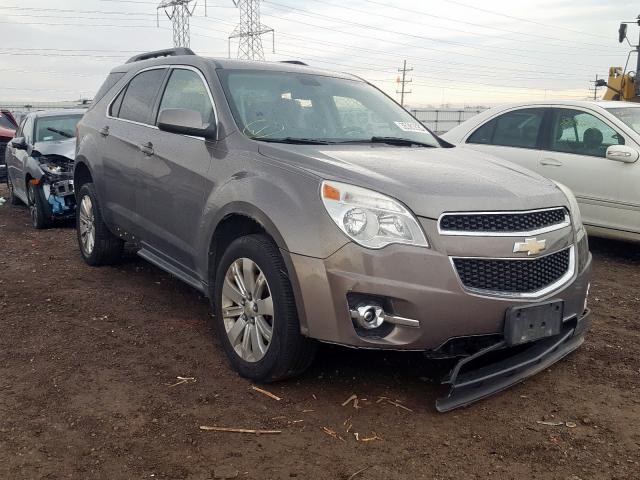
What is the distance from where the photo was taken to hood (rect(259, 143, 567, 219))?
A: 295cm

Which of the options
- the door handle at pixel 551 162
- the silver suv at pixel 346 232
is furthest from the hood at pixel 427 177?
the door handle at pixel 551 162

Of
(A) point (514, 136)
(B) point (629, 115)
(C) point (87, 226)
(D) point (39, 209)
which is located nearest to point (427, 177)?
(C) point (87, 226)

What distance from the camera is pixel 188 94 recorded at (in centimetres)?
426

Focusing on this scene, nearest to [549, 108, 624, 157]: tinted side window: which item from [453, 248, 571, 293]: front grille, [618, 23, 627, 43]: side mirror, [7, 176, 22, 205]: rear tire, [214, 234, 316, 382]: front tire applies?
[453, 248, 571, 293]: front grille

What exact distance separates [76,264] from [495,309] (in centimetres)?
447

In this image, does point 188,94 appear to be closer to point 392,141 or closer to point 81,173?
point 392,141

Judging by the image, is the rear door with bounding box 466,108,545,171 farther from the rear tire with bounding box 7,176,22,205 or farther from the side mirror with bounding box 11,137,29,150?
the rear tire with bounding box 7,176,22,205

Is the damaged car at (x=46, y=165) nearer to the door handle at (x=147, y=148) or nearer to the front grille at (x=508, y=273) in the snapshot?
the door handle at (x=147, y=148)

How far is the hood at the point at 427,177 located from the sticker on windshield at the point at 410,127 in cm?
57

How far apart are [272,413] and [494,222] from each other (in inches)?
56.4

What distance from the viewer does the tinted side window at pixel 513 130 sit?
22.2ft

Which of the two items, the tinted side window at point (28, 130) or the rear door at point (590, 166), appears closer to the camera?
the rear door at point (590, 166)

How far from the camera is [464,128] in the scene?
7.34 meters

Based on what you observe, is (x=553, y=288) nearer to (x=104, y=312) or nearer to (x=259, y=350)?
(x=259, y=350)
